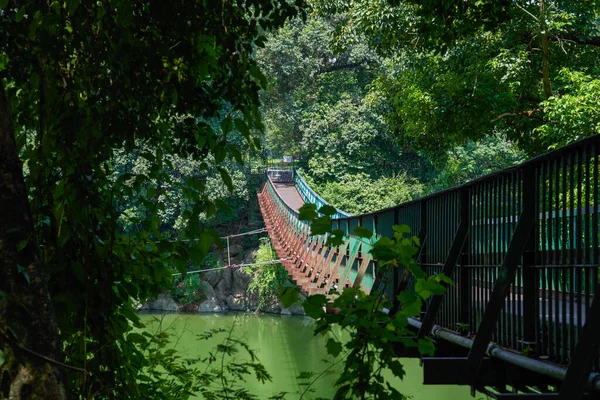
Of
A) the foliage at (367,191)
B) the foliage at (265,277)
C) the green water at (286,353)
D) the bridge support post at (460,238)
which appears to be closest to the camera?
the bridge support post at (460,238)

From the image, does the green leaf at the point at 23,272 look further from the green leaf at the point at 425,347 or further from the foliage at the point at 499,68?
the foliage at the point at 499,68

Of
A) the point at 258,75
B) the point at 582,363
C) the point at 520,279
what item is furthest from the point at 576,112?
the point at 258,75

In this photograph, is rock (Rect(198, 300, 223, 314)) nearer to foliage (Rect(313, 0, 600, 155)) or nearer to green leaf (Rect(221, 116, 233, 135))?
foliage (Rect(313, 0, 600, 155))

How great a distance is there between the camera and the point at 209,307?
30.5 meters

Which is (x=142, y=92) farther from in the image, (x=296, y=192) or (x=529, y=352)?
(x=296, y=192)

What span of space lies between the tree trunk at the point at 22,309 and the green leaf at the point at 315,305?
22.4 inches

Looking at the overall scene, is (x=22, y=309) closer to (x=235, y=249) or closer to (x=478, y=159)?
(x=478, y=159)

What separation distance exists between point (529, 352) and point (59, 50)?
1.92 metres

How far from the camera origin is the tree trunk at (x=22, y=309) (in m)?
1.66

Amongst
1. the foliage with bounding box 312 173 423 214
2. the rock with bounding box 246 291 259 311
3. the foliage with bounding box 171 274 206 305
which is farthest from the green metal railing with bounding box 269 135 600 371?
the foliage with bounding box 171 274 206 305

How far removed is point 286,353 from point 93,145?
60.9 feet

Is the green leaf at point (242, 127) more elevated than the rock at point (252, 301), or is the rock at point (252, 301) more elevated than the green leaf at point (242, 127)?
the green leaf at point (242, 127)

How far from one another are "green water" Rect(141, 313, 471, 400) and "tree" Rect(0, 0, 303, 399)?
6973mm

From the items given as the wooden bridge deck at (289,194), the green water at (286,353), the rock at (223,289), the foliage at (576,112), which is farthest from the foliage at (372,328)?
the rock at (223,289)
